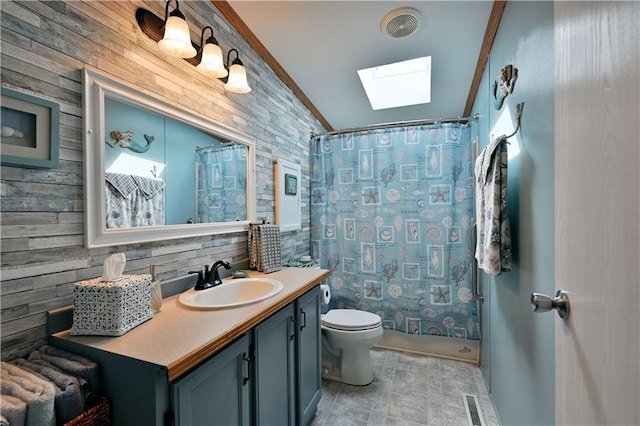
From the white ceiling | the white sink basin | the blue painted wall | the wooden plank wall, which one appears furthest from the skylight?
the white sink basin

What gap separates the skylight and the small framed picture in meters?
1.02

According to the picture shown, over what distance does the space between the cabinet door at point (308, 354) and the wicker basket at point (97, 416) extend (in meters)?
0.85

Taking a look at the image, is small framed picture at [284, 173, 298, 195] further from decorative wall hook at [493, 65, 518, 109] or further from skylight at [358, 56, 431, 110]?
decorative wall hook at [493, 65, 518, 109]

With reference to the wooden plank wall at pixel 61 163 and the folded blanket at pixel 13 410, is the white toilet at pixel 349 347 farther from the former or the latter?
the folded blanket at pixel 13 410

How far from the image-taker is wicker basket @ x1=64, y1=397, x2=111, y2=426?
2.28 ft

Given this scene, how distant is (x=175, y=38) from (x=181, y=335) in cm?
121

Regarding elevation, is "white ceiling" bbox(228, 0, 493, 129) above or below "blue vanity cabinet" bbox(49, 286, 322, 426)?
above

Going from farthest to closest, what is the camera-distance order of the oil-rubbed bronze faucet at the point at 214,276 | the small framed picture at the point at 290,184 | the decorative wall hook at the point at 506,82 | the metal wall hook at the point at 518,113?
the small framed picture at the point at 290,184 < the oil-rubbed bronze faucet at the point at 214,276 < the decorative wall hook at the point at 506,82 < the metal wall hook at the point at 518,113

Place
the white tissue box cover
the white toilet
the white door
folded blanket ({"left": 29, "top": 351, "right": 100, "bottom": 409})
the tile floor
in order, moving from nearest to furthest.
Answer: the white door, folded blanket ({"left": 29, "top": 351, "right": 100, "bottom": 409}), the white tissue box cover, the tile floor, the white toilet

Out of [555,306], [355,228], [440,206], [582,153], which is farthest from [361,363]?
[582,153]

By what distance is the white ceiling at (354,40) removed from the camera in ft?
5.38

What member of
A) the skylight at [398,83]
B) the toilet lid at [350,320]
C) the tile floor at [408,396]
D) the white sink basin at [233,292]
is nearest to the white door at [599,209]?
the white sink basin at [233,292]

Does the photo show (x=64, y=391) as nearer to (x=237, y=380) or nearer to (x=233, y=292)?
(x=237, y=380)

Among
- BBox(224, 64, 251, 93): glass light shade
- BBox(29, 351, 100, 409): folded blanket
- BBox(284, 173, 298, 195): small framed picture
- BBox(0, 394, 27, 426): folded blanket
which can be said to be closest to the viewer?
Result: BBox(0, 394, 27, 426): folded blanket
